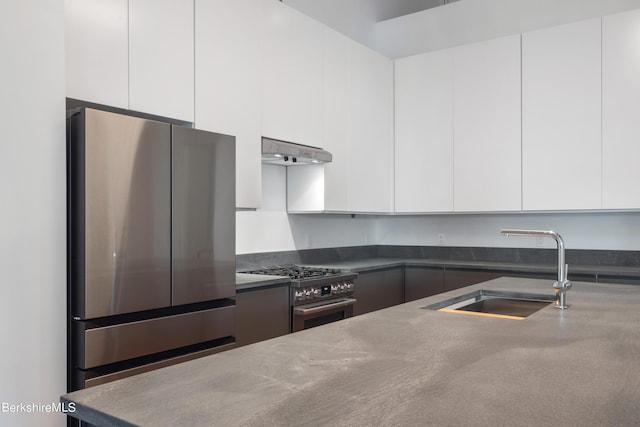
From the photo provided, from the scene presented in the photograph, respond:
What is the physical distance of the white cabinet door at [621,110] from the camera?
3727 mm

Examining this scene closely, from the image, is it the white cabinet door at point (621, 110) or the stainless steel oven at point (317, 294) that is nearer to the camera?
the stainless steel oven at point (317, 294)

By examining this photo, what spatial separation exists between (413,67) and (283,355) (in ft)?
12.8

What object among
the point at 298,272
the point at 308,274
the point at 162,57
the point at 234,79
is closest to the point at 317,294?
the point at 308,274

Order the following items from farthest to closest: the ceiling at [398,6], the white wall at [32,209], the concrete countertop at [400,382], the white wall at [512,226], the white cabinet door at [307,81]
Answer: the ceiling at [398,6] → the white wall at [512,226] → the white cabinet door at [307,81] → the white wall at [32,209] → the concrete countertop at [400,382]

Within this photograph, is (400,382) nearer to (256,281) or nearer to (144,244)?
(144,244)

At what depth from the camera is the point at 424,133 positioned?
4.66 metres

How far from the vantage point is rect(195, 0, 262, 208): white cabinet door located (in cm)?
285

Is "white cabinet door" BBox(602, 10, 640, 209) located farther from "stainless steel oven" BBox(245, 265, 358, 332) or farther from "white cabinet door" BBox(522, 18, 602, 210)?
"stainless steel oven" BBox(245, 265, 358, 332)

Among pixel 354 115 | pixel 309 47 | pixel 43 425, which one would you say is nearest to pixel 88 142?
pixel 43 425

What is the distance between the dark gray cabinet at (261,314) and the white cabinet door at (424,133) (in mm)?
2047

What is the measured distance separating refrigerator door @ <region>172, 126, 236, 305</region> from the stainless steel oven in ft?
1.93

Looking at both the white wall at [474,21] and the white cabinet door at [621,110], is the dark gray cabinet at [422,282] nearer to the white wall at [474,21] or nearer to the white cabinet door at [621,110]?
the white cabinet door at [621,110]

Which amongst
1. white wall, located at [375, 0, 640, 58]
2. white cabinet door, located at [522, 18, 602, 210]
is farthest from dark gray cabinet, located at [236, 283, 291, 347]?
white wall, located at [375, 0, 640, 58]

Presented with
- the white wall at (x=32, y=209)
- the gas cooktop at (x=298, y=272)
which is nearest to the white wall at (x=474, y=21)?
the gas cooktop at (x=298, y=272)
